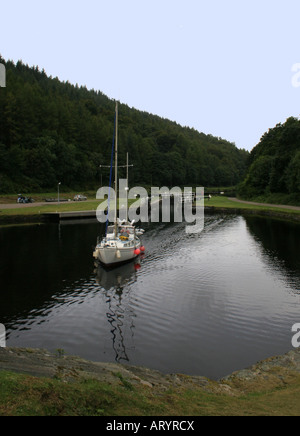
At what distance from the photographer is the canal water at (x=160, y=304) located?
19.9 metres

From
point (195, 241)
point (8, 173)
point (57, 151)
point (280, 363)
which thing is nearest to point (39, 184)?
point (8, 173)

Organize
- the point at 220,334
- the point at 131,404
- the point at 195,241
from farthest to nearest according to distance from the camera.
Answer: the point at 195,241 → the point at 220,334 → the point at 131,404

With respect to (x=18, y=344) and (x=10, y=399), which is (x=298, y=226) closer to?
(x=18, y=344)

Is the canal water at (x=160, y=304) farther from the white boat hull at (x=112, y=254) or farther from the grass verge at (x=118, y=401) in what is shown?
the grass verge at (x=118, y=401)

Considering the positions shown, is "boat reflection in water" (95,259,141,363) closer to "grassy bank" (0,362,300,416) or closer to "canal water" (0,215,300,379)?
"canal water" (0,215,300,379)

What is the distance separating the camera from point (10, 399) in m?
9.37

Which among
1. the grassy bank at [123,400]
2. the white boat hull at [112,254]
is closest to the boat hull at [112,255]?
the white boat hull at [112,254]

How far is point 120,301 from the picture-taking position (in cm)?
2838

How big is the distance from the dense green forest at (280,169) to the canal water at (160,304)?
49562 millimetres

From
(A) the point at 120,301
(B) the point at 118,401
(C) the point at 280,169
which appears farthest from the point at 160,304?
(C) the point at 280,169

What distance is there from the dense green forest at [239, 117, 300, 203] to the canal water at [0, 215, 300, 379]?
163ft

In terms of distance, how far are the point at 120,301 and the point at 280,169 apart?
9850cm

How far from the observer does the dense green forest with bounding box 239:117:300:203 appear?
94762mm

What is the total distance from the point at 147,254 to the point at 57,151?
10601 centimetres
